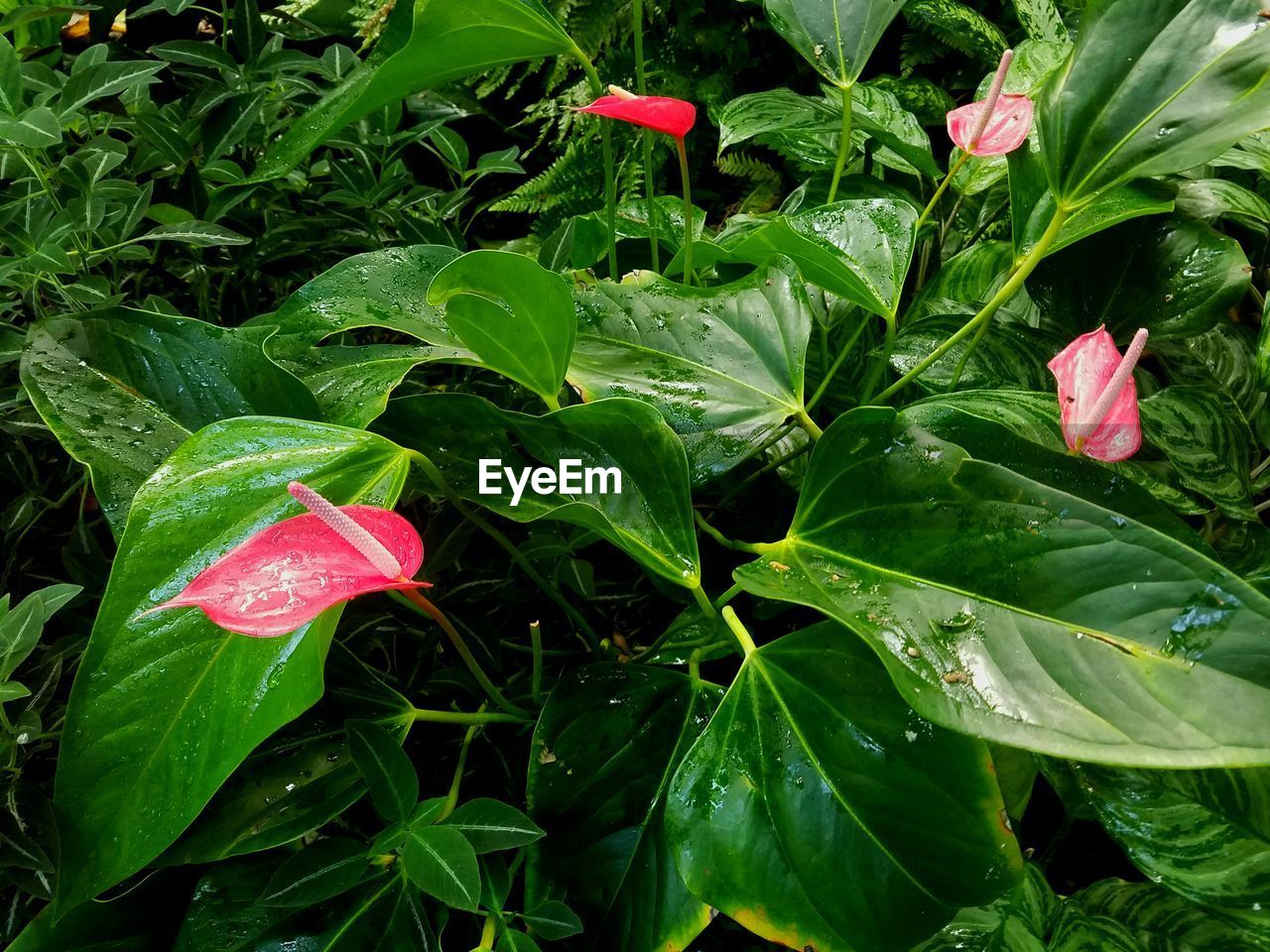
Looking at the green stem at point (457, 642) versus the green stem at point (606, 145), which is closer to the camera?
the green stem at point (457, 642)

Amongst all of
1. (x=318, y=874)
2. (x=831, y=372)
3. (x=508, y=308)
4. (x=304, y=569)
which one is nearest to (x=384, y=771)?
(x=318, y=874)

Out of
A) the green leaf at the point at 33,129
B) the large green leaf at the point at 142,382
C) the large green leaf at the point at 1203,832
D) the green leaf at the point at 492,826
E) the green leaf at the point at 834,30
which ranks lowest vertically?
the large green leaf at the point at 1203,832

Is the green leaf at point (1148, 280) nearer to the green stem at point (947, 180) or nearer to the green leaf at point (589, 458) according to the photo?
the green stem at point (947, 180)

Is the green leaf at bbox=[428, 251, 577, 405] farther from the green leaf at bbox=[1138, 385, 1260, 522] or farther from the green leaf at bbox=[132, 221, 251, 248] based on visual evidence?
the green leaf at bbox=[1138, 385, 1260, 522]

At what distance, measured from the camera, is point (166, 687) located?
44cm

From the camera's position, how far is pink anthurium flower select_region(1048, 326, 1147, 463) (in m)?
0.52

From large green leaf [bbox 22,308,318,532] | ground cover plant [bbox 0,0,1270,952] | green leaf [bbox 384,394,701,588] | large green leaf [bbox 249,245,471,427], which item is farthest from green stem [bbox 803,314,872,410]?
large green leaf [bbox 22,308,318,532]

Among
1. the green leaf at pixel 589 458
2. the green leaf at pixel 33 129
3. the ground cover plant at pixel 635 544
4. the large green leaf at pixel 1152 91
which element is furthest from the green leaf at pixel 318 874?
the large green leaf at pixel 1152 91

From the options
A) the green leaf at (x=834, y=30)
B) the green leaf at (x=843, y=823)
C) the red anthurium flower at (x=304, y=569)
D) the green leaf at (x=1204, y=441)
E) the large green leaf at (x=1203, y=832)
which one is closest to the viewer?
the red anthurium flower at (x=304, y=569)

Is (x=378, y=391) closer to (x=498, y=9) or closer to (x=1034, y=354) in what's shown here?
(x=498, y=9)

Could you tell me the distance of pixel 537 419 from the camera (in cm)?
54

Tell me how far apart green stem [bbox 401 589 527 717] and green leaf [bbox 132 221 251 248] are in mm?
346

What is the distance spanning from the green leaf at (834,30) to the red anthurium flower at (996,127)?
11 centimetres

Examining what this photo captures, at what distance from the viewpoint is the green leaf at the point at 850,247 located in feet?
2.02
